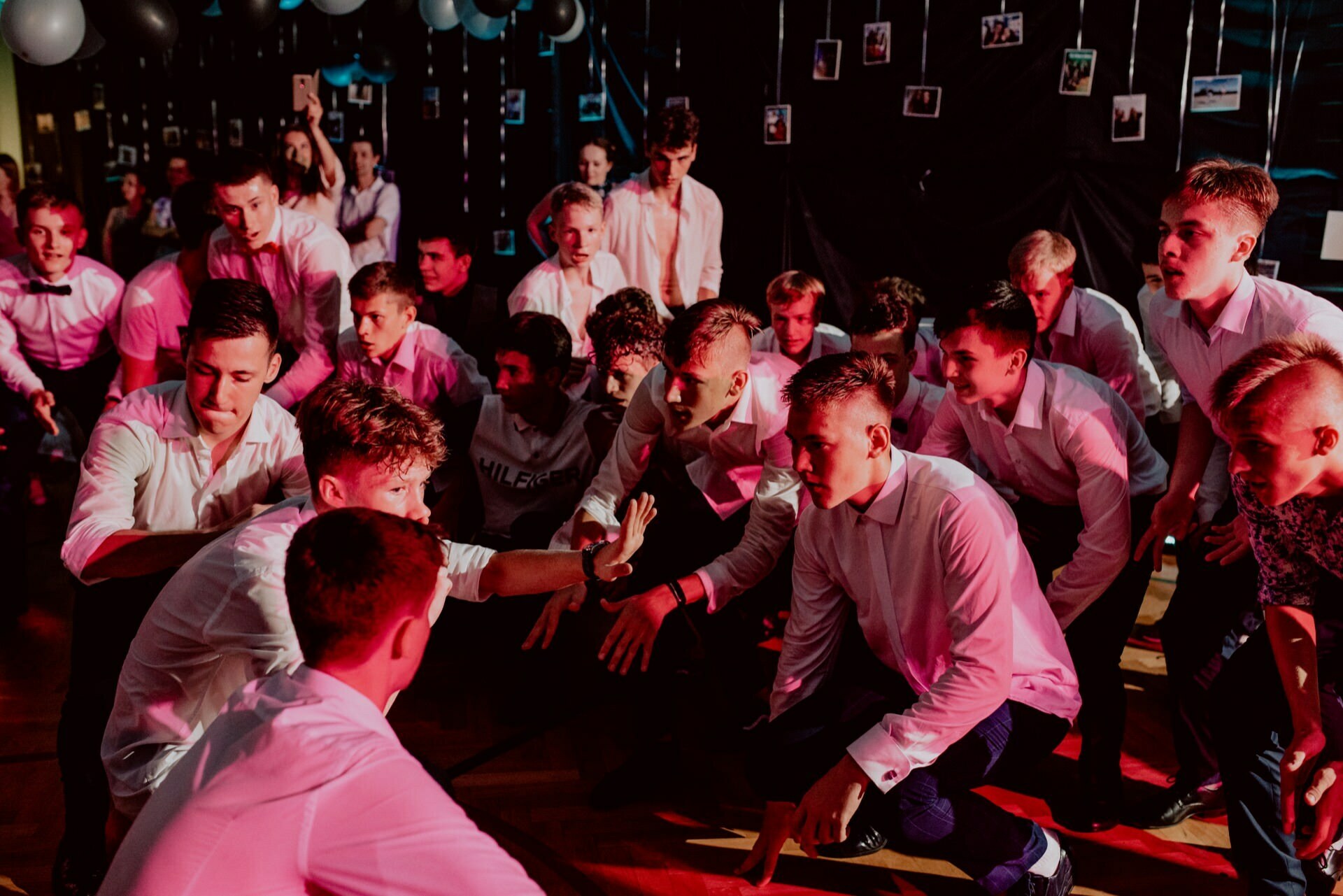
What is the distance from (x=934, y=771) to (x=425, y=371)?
2.25m

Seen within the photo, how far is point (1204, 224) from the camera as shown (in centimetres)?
256

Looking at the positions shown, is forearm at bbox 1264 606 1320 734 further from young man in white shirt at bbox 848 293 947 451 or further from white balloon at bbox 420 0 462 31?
white balloon at bbox 420 0 462 31

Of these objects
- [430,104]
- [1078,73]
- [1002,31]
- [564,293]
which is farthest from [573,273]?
[430,104]

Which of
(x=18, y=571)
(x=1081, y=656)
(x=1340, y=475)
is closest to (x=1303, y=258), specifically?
(x=1081, y=656)

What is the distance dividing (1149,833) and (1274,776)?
0.50 m

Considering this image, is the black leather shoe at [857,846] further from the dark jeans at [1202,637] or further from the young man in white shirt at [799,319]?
the young man in white shirt at [799,319]

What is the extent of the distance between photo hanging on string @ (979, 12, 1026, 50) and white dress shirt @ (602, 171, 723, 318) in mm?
1616

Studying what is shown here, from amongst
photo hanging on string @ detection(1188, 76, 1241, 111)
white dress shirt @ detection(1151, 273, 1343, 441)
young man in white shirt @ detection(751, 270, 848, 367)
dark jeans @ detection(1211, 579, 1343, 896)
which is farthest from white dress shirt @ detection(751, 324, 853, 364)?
photo hanging on string @ detection(1188, 76, 1241, 111)

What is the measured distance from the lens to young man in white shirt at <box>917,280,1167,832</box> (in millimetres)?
2574

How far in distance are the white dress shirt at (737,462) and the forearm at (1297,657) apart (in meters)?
1.08

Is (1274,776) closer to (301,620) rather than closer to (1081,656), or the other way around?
(1081,656)

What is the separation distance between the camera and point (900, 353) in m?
3.37

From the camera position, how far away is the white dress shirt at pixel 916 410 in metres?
3.40

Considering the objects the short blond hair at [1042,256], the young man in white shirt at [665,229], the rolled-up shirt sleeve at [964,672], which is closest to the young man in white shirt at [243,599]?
the rolled-up shirt sleeve at [964,672]
